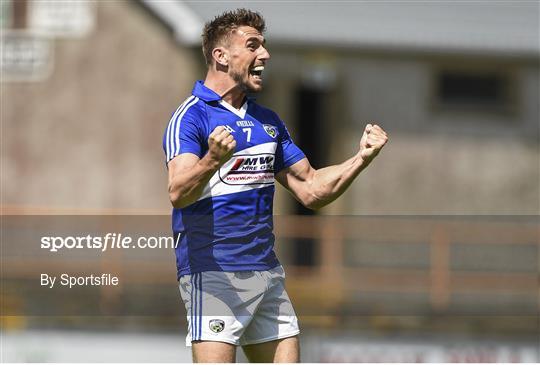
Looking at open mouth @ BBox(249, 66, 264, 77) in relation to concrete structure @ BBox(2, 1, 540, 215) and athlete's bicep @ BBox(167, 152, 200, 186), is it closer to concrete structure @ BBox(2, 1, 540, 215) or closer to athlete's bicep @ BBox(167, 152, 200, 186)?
athlete's bicep @ BBox(167, 152, 200, 186)

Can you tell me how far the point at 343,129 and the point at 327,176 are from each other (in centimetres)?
1063

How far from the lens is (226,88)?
611cm

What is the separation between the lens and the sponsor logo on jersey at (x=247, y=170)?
236 inches

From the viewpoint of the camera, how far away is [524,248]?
54.4ft

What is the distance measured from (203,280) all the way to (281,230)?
891cm

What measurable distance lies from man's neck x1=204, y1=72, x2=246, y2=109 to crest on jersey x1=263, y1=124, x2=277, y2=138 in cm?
17

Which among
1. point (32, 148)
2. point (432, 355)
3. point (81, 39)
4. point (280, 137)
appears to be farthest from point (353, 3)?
point (280, 137)

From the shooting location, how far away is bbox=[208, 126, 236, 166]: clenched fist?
5.46m

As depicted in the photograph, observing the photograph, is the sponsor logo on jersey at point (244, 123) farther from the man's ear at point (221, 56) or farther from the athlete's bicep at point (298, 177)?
the athlete's bicep at point (298, 177)

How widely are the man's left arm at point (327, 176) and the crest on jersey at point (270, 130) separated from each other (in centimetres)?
29

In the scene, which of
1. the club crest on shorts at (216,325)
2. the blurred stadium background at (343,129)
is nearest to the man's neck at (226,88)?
the club crest on shorts at (216,325)

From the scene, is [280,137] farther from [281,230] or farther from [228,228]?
[281,230]

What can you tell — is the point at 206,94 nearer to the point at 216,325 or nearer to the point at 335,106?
the point at 216,325

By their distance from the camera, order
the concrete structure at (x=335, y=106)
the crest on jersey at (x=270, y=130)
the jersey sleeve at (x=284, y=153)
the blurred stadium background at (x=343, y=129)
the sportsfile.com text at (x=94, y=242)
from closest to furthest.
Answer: the crest on jersey at (x=270, y=130) < the jersey sleeve at (x=284, y=153) < the sportsfile.com text at (x=94, y=242) < the blurred stadium background at (x=343, y=129) < the concrete structure at (x=335, y=106)
